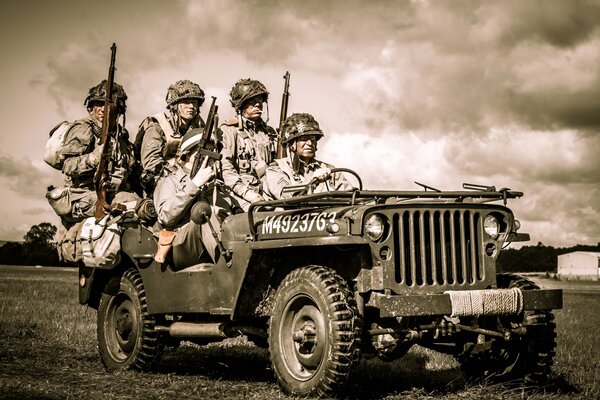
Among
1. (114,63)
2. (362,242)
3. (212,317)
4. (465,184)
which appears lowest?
(212,317)

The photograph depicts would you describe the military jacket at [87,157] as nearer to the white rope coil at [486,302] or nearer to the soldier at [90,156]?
the soldier at [90,156]

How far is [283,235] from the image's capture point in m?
6.55

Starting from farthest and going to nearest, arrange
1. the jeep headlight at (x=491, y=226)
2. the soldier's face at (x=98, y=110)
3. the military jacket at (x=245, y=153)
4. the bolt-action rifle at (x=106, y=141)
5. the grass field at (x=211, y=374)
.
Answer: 1. the soldier's face at (x=98, y=110)
2. the bolt-action rifle at (x=106, y=141)
3. the military jacket at (x=245, y=153)
4. the grass field at (x=211, y=374)
5. the jeep headlight at (x=491, y=226)

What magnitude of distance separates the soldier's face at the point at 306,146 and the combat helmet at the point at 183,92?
182cm

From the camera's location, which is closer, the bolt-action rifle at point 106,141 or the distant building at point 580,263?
the bolt-action rifle at point 106,141

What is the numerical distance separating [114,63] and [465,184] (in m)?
4.94

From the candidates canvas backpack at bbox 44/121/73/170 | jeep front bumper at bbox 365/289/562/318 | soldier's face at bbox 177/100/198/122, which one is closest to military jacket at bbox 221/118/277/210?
soldier's face at bbox 177/100/198/122

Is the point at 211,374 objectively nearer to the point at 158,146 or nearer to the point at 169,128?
the point at 158,146

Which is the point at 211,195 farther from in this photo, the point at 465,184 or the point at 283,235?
the point at 465,184

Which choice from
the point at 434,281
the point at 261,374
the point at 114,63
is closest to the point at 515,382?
the point at 434,281

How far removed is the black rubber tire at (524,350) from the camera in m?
6.73

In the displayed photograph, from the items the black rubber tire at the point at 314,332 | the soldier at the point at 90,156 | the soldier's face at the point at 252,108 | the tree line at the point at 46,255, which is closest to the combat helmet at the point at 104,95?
the soldier at the point at 90,156

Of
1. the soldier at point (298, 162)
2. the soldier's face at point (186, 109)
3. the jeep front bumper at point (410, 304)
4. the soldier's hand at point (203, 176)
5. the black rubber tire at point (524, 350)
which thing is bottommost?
the black rubber tire at point (524, 350)

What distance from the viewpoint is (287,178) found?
828cm
